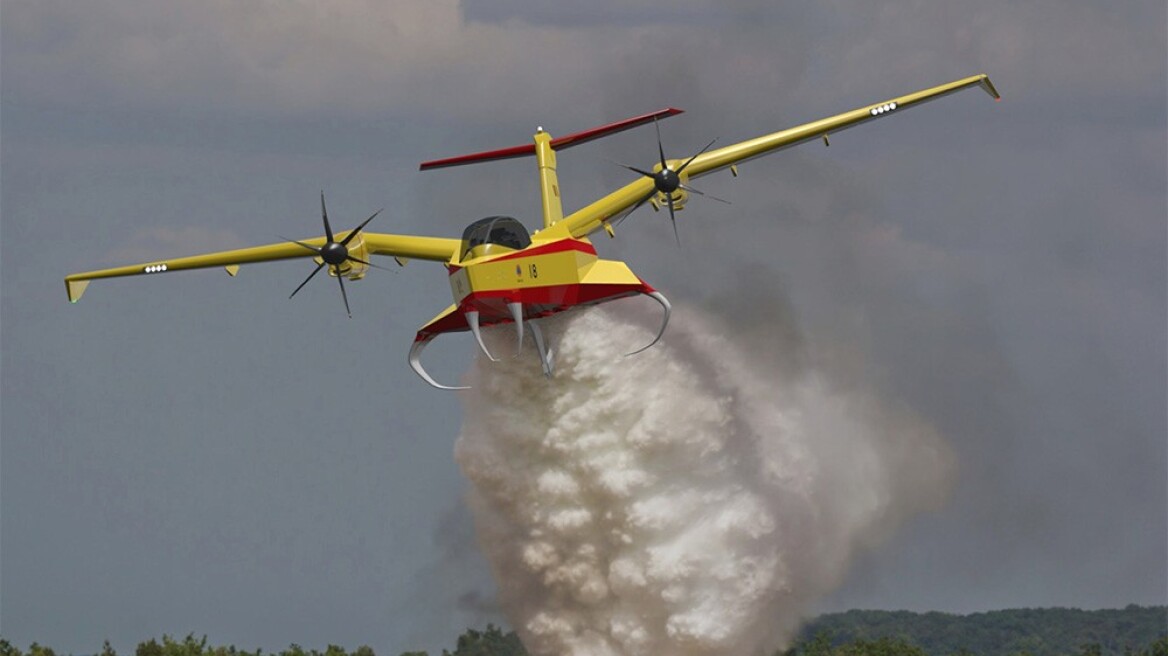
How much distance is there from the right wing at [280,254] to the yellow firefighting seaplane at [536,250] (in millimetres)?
32

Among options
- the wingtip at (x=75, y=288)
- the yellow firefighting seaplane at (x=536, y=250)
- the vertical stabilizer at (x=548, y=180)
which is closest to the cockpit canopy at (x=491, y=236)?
the yellow firefighting seaplane at (x=536, y=250)

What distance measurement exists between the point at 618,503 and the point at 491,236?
9.12 metres

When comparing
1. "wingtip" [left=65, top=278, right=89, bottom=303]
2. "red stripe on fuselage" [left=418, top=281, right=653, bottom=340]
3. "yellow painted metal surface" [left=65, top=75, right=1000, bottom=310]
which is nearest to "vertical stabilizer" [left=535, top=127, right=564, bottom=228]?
"yellow painted metal surface" [left=65, top=75, right=1000, bottom=310]

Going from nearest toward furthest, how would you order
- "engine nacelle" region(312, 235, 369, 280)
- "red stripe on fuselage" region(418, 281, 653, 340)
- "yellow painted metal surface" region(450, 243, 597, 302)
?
"yellow painted metal surface" region(450, 243, 597, 302) → "red stripe on fuselage" region(418, 281, 653, 340) → "engine nacelle" region(312, 235, 369, 280)

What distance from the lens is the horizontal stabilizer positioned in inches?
2283

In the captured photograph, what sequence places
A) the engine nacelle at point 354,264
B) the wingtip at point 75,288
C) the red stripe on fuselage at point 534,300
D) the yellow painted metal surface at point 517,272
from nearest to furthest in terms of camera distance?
the yellow painted metal surface at point 517,272, the red stripe on fuselage at point 534,300, the engine nacelle at point 354,264, the wingtip at point 75,288

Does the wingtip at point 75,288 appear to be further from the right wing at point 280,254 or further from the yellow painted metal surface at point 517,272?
the yellow painted metal surface at point 517,272

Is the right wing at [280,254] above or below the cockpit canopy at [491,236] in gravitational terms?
above

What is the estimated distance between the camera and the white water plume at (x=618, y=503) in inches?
2157

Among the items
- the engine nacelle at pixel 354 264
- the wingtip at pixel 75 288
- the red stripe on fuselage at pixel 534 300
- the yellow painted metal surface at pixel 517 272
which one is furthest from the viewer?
the wingtip at pixel 75 288

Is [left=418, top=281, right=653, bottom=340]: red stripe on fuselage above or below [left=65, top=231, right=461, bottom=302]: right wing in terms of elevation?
below

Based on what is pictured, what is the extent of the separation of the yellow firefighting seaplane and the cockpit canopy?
0.03 meters

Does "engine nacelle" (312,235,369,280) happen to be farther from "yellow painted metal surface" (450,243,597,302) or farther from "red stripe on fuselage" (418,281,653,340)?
"yellow painted metal surface" (450,243,597,302)

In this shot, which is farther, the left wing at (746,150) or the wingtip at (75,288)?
the wingtip at (75,288)
